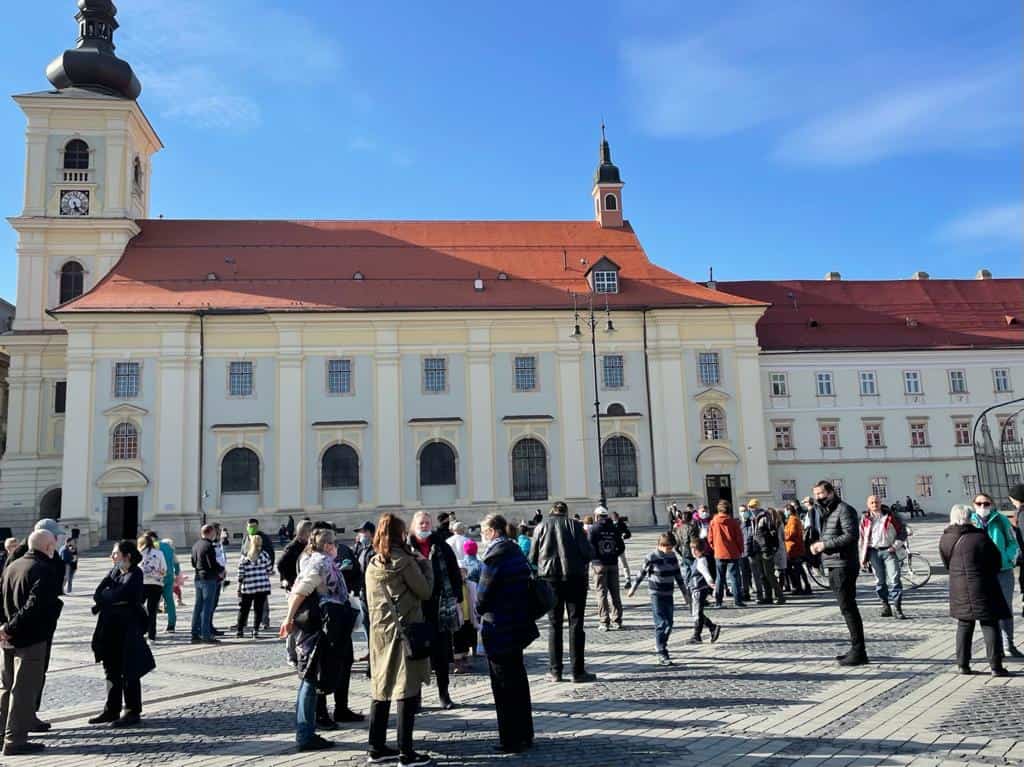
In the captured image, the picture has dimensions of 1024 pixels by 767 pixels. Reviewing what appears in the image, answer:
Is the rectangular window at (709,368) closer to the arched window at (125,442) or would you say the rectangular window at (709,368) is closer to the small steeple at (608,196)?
the small steeple at (608,196)

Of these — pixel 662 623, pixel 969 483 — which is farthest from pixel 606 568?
pixel 969 483

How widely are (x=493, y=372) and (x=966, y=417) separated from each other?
25.5 meters

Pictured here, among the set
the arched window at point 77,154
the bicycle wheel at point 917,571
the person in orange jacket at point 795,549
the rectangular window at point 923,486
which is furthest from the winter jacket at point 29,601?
the rectangular window at point 923,486

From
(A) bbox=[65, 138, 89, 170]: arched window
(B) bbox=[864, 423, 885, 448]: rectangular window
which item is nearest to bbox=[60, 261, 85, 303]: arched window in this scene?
(A) bbox=[65, 138, 89, 170]: arched window

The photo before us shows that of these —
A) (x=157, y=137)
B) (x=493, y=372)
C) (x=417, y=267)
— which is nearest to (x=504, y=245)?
(x=417, y=267)

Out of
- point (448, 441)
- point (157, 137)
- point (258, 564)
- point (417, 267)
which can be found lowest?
point (258, 564)

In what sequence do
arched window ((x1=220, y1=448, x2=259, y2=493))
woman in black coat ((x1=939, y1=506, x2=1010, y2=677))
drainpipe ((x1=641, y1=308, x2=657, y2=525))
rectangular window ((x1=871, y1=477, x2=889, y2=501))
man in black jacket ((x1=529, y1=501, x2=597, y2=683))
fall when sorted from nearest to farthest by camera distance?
1. woman in black coat ((x1=939, y1=506, x2=1010, y2=677))
2. man in black jacket ((x1=529, y1=501, x2=597, y2=683))
3. arched window ((x1=220, y1=448, x2=259, y2=493))
4. drainpipe ((x1=641, y1=308, x2=657, y2=525))
5. rectangular window ((x1=871, y1=477, x2=889, y2=501))

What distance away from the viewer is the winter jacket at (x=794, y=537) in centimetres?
1545

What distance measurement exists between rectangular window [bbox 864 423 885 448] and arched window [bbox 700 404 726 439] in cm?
861

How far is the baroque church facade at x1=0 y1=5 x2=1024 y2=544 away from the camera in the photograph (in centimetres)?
3834

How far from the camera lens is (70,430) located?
3750 cm

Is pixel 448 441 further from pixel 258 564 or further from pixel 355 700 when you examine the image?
pixel 355 700

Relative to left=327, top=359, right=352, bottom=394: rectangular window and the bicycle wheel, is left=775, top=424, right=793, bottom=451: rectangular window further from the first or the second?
the bicycle wheel

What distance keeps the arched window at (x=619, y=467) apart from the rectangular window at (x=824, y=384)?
11.3 metres
